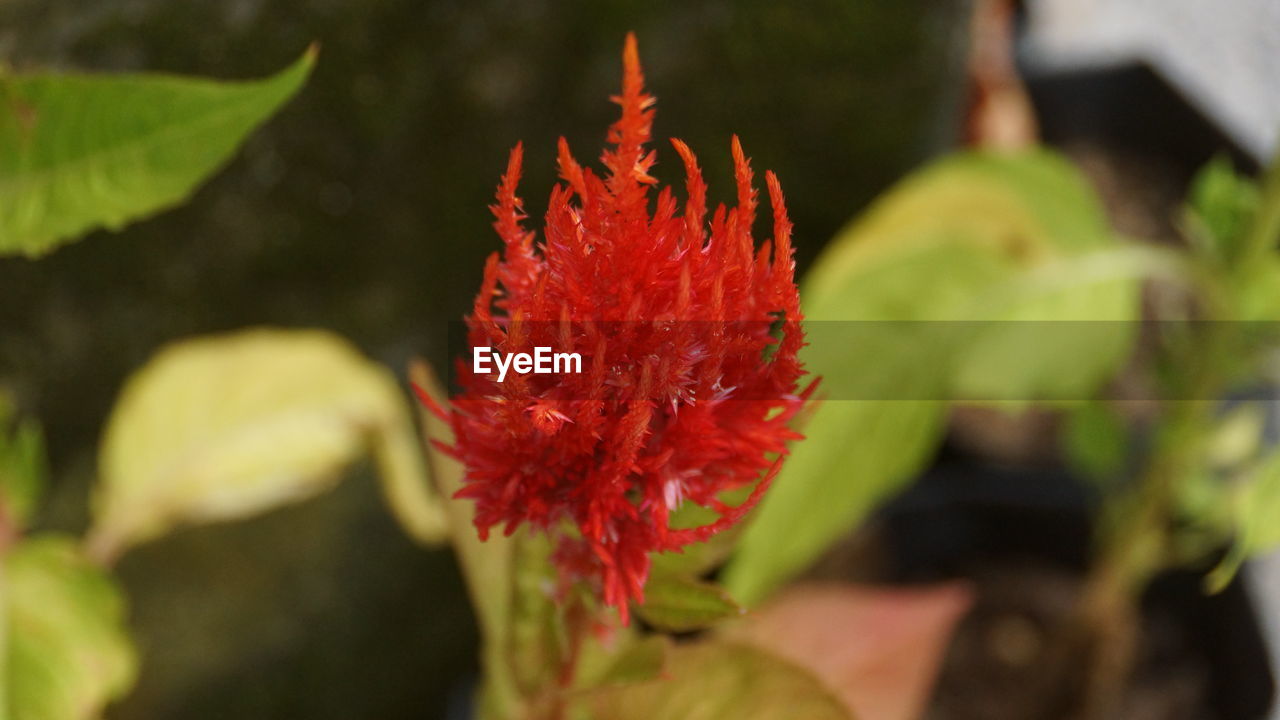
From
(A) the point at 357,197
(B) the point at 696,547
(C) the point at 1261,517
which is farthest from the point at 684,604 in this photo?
(A) the point at 357,197

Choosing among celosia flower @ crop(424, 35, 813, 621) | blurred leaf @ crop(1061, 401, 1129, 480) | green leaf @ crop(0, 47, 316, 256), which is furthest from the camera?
blurred leaf @ crop(1061, 401, 1129, 480)

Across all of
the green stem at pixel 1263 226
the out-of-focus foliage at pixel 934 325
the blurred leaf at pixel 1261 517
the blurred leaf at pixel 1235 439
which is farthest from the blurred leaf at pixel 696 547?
the blurred leaf at pixel 1235 439

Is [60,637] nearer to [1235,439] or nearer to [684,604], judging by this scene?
[684,604]

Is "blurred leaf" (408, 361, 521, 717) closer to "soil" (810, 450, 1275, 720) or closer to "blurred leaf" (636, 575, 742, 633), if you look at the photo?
"blurred leaf" (636, 575, 742, 633)

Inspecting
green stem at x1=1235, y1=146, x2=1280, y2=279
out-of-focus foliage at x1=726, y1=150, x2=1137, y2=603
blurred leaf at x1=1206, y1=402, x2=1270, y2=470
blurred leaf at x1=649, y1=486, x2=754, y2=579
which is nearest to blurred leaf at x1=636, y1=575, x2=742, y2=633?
blurred leaf at x1=649, y1=486, x2=754, y2=579

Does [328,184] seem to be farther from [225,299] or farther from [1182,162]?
[1182,162]

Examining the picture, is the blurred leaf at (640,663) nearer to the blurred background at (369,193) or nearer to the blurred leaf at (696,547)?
the blurred leaf at (696,547)
